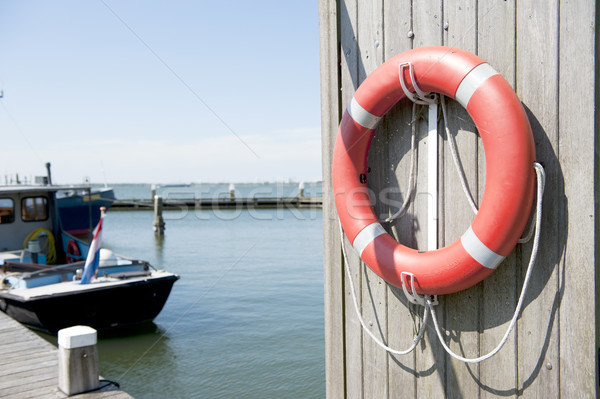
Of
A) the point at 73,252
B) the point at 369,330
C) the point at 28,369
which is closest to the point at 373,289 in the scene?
the point at 369,330

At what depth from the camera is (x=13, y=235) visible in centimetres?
949

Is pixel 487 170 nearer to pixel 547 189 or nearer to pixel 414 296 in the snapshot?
pixel 547 189

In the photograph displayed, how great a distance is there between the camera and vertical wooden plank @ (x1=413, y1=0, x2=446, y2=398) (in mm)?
1744

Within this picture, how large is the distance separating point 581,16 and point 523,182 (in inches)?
19.9

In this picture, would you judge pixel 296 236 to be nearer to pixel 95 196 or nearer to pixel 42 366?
pixel 95 196

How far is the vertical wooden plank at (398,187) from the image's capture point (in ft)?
6.06

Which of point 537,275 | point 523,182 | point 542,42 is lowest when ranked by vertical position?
point 537,275

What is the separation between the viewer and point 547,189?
1.51 metres

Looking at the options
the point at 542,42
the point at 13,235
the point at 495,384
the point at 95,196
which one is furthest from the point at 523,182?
the point at 95,196

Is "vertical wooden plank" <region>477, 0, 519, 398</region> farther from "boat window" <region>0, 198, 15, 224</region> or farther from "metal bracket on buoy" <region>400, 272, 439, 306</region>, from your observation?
"boat window" <region>0, 198, 15, 224</region>

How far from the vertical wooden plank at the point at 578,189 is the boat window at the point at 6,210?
10.3 m

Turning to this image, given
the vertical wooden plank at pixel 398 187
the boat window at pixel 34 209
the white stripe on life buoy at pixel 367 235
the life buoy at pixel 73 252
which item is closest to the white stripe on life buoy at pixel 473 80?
the vertical wooden plank at pixel 398 187

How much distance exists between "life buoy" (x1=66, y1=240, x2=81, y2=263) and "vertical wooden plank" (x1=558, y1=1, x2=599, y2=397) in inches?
358

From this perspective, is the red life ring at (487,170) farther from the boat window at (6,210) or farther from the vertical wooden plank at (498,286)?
the boat window at (6,210)
